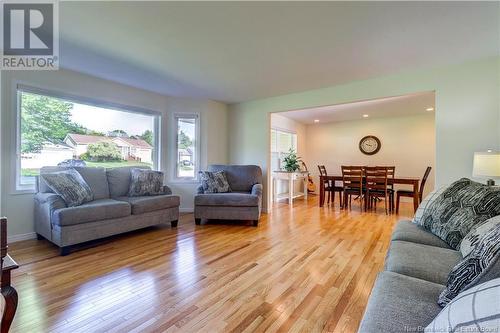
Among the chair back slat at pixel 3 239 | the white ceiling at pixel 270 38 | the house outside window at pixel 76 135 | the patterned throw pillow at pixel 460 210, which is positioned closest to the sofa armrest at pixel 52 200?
the house outside window at pixel 76 135

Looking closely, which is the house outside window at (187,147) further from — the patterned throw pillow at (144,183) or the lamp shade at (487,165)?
the lamp shade at (487,165)

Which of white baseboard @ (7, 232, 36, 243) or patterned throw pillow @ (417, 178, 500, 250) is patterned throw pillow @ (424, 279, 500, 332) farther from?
white baseboard @ (7, 232, 36, 243)

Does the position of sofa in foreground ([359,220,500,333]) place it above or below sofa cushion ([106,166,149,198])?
below

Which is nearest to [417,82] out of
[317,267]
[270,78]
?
[270,78]

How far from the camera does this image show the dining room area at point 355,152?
16.3 feet

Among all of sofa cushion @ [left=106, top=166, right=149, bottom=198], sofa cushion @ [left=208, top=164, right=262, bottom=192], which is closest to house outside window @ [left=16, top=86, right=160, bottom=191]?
sofa cushion @ [left=106, top=166, right=149, bottom=198]

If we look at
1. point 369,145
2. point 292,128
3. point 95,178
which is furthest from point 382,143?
point 95,178

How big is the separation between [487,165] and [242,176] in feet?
10.6

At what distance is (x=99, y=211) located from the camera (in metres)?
2.78

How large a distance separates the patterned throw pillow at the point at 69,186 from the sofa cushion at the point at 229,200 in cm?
152

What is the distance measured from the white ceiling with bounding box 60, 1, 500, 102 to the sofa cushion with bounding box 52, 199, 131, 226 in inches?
70.4

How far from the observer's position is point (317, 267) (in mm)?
2270

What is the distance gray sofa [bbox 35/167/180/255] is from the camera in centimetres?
257

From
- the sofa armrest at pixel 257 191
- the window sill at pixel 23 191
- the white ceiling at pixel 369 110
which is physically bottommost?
the sofa armrest at pixel 257 191
